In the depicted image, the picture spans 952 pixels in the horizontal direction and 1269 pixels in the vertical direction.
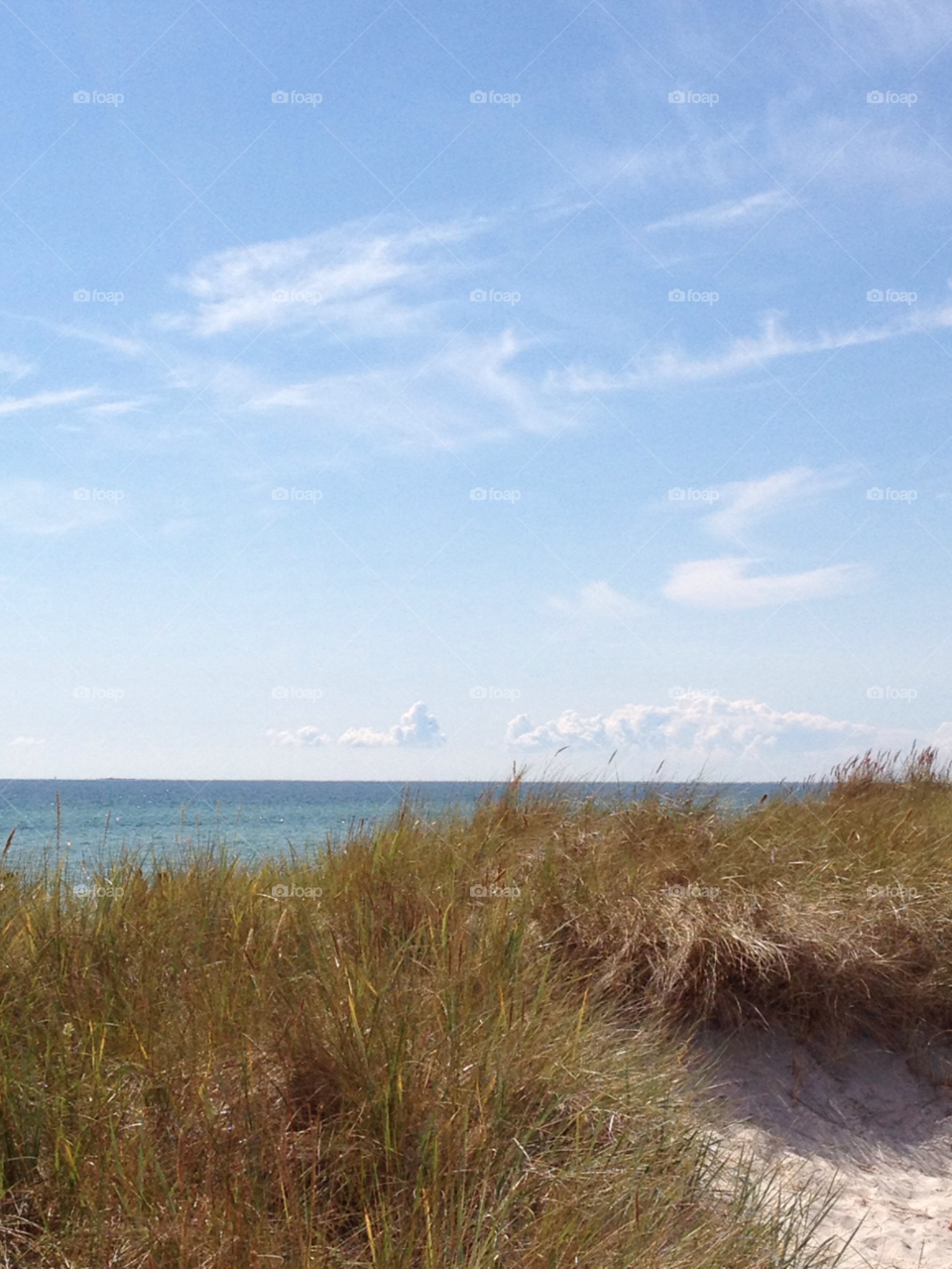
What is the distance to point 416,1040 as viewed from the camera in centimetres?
359

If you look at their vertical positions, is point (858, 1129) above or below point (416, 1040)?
below

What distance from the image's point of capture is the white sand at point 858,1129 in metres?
4.43

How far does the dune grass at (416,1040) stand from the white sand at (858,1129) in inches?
7.3

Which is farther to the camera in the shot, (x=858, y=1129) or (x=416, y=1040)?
(x=858, y=1129)

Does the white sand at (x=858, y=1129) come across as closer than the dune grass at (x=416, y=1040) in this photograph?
No

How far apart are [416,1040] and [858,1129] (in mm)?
3222

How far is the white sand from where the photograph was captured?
14.5ft

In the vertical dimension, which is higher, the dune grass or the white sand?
the dune grass

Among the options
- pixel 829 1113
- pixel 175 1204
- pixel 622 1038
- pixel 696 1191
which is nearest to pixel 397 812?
pixel 622 1038

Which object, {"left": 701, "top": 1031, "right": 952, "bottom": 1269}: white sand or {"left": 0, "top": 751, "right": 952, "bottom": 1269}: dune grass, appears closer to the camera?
{"left": 0, "top": 751, "right": 952, "bottom": 1269}: dune grass

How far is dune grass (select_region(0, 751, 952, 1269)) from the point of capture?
287 centimetres

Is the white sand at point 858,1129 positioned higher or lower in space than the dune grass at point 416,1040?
lower

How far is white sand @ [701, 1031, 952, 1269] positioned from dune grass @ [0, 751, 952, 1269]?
0.19 metres

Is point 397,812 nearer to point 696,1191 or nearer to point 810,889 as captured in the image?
point 810,889
